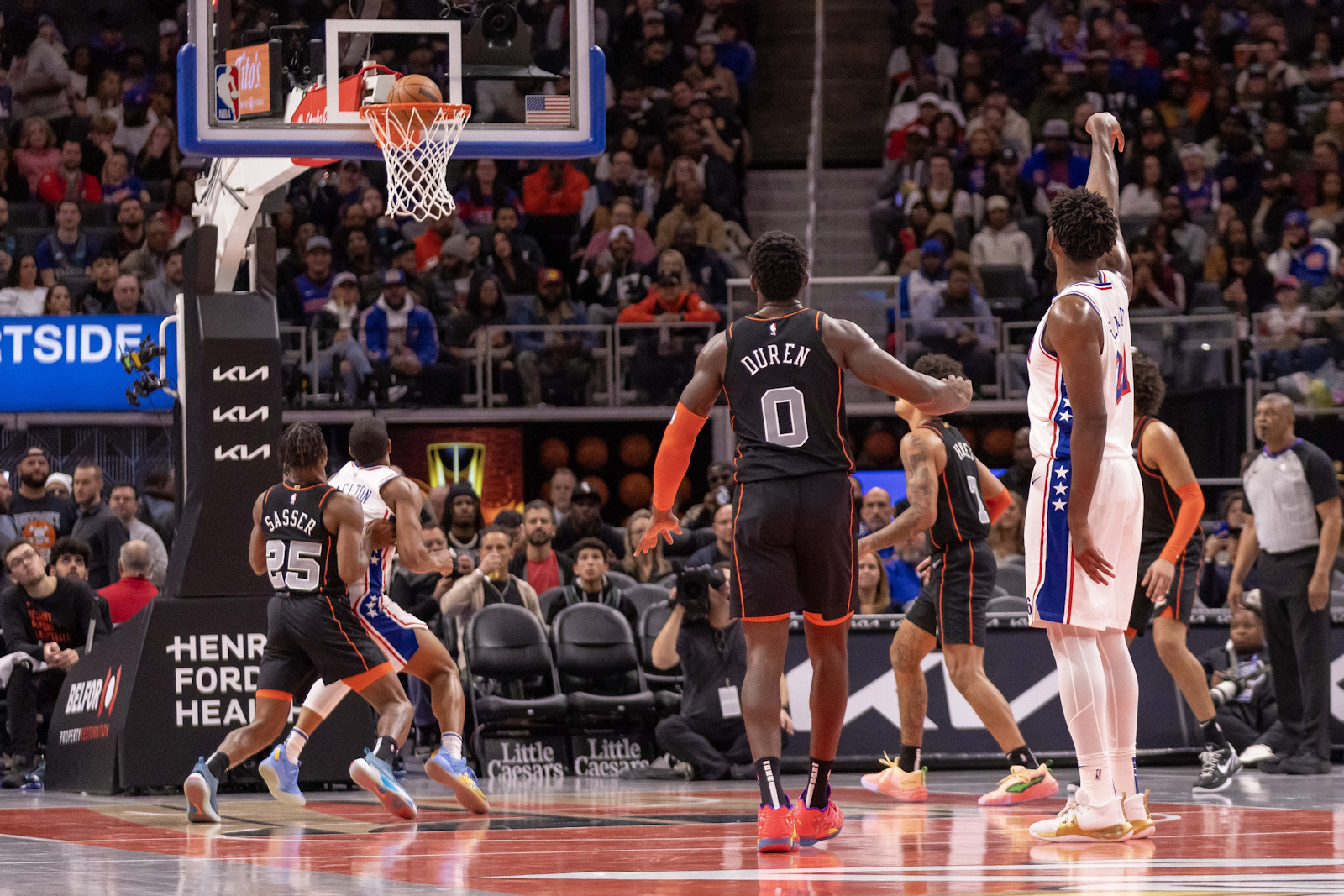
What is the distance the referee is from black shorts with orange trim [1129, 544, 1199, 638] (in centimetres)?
137

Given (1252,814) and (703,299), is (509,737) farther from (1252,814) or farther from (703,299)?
(703,299)

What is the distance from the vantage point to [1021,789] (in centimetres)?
962

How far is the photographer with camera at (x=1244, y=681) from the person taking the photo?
1263 centimetres

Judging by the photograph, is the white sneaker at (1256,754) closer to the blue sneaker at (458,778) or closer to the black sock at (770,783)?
the blue sneaker at (458,778)

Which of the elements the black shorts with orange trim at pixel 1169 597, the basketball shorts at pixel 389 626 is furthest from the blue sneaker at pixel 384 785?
the black shorts with orange trim at pixel 1169 597

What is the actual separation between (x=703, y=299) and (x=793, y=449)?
39.1 ft

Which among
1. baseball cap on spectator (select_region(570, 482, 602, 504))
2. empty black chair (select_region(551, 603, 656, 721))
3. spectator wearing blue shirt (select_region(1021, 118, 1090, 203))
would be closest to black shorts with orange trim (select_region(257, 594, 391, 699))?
empty black chair (select_region(551, 603, 656, 721))

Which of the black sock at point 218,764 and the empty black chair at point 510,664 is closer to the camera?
the black sock at point 218,764

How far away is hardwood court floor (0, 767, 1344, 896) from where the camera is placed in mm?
5988

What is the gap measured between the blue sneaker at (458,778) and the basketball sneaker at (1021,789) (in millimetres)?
2691

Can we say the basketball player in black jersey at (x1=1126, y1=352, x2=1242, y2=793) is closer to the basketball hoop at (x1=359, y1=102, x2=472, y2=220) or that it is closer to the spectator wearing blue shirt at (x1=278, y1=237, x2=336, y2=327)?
the basketball hoop at (x1=359, y1=102, x2=472, y2=220)

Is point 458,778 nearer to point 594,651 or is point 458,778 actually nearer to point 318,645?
point 318,645

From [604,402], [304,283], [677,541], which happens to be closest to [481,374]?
[604,402]

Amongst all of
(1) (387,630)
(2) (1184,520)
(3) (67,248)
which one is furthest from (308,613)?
(3) (67,248)
